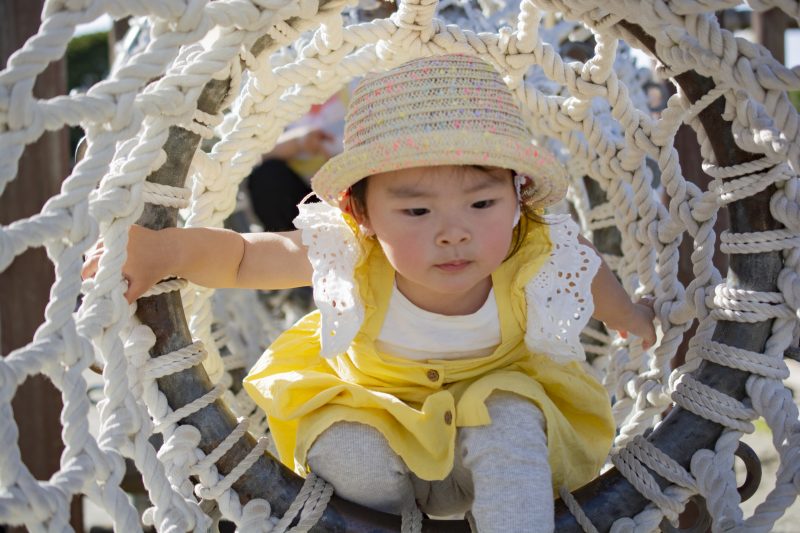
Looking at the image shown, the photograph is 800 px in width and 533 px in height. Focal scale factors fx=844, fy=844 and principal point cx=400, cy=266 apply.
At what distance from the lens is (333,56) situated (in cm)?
130

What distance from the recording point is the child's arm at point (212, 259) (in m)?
0.97

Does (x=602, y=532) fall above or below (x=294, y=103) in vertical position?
below

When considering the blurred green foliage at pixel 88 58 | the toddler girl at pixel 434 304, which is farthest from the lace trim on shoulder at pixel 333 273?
the blurred green foliage at pixel 88 58

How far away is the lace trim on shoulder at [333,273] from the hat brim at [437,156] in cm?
8

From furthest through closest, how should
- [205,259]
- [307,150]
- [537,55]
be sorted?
[307,150] → [537,55] → [205,259]

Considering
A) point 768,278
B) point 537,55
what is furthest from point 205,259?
point 768,278

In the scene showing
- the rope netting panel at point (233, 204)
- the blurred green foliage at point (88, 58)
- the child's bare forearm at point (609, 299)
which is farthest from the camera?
the blurred green foliage at point (88, 58)

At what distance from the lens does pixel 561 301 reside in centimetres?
108

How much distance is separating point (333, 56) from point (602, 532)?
785mm

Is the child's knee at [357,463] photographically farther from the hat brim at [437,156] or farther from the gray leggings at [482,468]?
the hat brim at [437,156]

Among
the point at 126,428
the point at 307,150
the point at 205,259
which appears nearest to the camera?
the point at 126,428

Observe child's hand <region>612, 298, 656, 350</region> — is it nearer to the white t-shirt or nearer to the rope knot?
the white t-shirt

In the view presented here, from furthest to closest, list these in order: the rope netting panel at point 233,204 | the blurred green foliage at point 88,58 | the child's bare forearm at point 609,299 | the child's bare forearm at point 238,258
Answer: the blurred green foliage at point 88,58
the child's bare forearm at point 609,299
the child's bare forearm at point 238,258
the rope netting panel at point 233,204

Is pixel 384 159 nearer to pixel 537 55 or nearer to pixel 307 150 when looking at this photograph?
pixel 537 55
